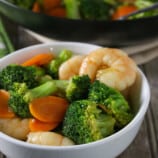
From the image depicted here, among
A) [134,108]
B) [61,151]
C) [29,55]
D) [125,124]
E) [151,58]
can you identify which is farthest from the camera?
[151,58]

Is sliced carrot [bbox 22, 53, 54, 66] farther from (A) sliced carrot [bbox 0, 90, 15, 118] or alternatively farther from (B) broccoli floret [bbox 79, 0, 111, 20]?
(B) broccoli floret [bbox 79, 0, 111, 20]

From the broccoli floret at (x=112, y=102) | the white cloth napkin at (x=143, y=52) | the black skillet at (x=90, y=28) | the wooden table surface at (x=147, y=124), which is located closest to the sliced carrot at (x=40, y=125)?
the broccoli floret at (x=112, y=102)

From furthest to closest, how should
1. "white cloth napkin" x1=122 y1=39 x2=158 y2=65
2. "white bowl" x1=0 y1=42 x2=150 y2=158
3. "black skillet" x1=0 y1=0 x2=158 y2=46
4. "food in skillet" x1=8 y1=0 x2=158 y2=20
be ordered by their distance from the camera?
"food in skillet" x1=8 y1=0 x2=158 y2=20, "white cloth napkin" x1=122 y1=39 x2=158 y2=65, "black skillet" x1=0 y1=0 x2=158 y2=46, "white bowl" x1=0 y1=42 x2=150 y2=158

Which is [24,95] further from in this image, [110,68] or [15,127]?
[110,68]

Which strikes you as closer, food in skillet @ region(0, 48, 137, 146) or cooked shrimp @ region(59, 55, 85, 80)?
food in skillet @ region(0, 48, 137, 146)

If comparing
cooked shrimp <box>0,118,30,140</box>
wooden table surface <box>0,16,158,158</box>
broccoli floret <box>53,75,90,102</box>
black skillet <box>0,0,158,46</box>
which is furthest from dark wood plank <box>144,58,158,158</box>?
cooked shrimp <box>0,118,30,140</box>

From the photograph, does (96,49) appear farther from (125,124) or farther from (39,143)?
(39,143)

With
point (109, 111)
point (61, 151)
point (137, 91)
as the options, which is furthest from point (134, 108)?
point (61, 151)
